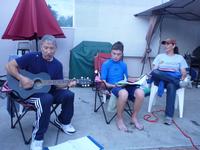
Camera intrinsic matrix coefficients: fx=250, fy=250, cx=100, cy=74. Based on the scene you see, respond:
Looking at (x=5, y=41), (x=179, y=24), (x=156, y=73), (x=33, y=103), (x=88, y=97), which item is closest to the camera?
(x=33, y=103)

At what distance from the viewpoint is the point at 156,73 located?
12.3ft

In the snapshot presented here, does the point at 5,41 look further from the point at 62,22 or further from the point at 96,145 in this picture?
the point at 96,145

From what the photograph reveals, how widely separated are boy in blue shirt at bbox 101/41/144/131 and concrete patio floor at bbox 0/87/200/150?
14 cm

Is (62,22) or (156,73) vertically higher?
(62,22)

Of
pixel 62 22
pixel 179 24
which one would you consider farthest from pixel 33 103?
pixel 179 24

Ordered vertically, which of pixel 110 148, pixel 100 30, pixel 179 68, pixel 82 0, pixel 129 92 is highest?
pixel 82 0

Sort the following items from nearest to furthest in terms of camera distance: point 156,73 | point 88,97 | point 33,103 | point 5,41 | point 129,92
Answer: point 33,103, point 129,92, point 156,73, point 88,97, point 5,41

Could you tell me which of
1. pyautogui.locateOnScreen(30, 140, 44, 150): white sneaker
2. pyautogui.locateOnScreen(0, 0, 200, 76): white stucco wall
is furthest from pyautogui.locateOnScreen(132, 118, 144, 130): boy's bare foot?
pyautogui.locateOnScreen(0, 0, 200, 76): white stucco wall

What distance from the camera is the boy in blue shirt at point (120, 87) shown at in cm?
319

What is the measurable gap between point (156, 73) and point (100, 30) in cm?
228

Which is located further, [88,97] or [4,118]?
[88,97]

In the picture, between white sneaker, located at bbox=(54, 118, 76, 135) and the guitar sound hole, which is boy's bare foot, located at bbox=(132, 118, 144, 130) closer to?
white sneaker, located at bbox=(54, 118, 76, 135)

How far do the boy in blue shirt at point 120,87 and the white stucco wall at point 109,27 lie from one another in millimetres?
2253

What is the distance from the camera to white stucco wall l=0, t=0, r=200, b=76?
5.41m
